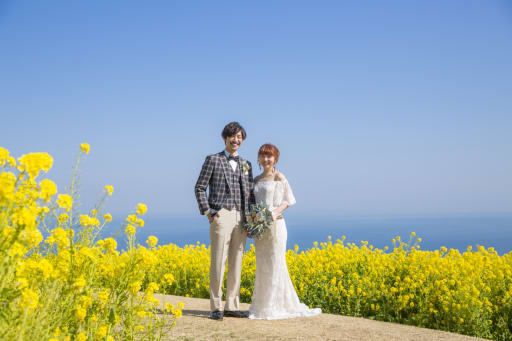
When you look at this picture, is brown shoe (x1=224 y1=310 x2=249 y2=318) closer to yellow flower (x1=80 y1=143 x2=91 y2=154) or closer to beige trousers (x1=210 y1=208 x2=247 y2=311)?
beige trousers (x1=210 y1=208 x2=247 y2=311)

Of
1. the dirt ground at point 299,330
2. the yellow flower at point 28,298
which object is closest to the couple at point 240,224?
the dirt ground at point 299,330

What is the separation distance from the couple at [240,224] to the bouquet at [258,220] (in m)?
0.09

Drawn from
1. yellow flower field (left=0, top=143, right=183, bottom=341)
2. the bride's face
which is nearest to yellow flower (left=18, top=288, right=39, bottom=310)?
yellow flower field (left=0, top=143, right=183, bottom=341)

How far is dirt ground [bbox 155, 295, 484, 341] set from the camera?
172 inches

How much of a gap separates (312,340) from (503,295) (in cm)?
286

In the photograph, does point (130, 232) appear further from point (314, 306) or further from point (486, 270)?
point (486, 270)

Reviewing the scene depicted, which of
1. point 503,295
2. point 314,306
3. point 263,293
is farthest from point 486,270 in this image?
point 263,293

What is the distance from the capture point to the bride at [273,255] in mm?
5223

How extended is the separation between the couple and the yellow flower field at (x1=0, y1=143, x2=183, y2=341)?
5.78 feet

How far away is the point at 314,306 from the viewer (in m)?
6.07

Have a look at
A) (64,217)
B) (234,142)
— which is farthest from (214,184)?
(64,217)

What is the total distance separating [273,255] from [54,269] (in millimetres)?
3047

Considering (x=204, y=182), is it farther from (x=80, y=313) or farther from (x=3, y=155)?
(x=3, y=155)

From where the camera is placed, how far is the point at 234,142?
5.20 meters
